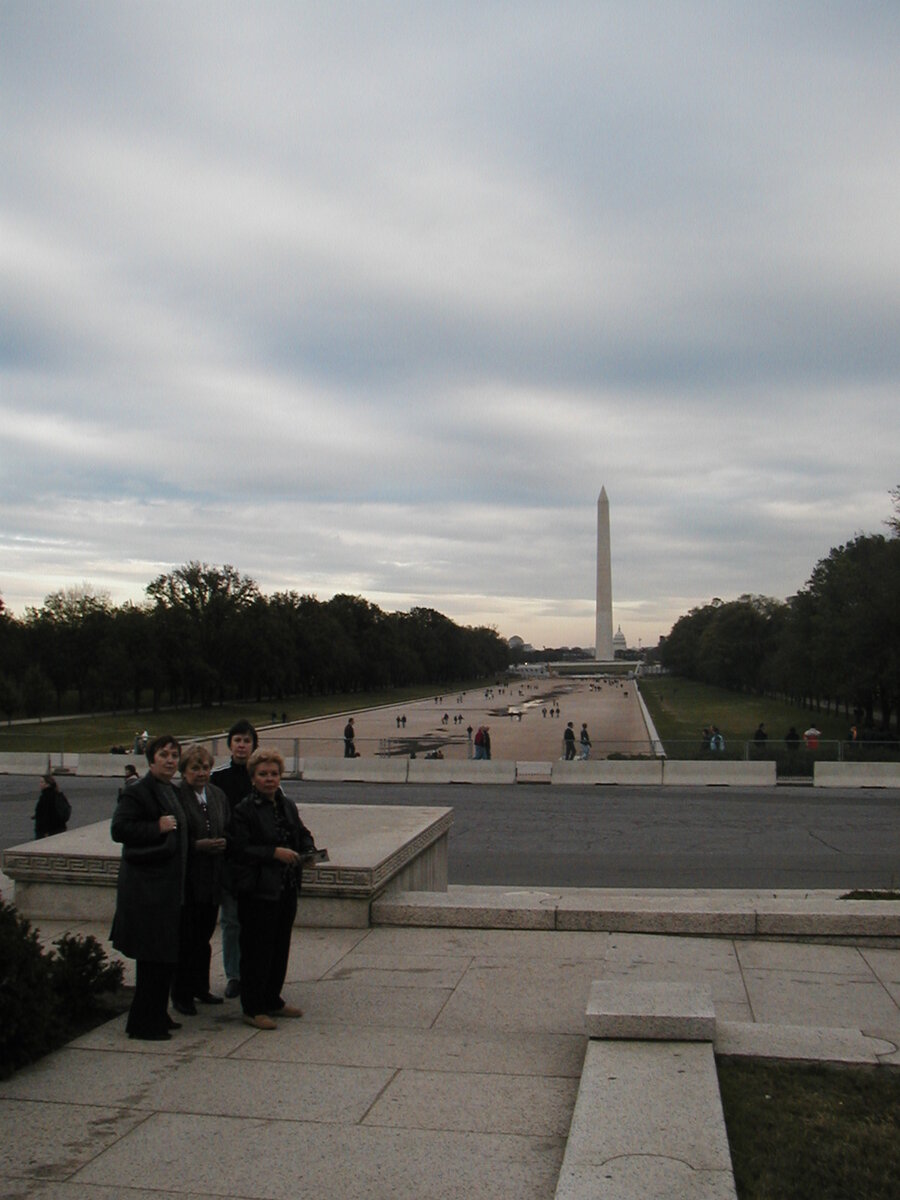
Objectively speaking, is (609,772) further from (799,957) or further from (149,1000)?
(149,1000)

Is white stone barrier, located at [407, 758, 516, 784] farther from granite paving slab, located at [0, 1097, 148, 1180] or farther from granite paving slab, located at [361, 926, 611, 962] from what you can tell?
granite paving slab, located at [0, 1097, 148, 1180]

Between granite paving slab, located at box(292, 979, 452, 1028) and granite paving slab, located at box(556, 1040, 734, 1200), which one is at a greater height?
granite paving slab, located at box(556, 1040, 734, 1200)

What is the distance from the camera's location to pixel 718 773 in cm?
3256

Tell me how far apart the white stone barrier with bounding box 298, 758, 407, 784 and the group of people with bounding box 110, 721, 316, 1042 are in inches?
1058

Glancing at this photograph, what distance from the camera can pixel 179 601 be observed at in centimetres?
9431

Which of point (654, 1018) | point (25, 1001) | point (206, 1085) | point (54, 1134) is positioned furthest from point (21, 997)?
point (654, 1018)

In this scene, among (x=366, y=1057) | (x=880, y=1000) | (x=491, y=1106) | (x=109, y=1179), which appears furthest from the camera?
(x=880, y=1000)

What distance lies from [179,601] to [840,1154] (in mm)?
Result: 93037

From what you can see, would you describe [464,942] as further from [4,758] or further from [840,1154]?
[4,758]

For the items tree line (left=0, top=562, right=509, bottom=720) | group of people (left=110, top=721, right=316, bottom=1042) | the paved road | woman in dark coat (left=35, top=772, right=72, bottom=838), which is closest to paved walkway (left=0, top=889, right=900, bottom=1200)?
group of people (left=110, top=721, right=316, bottom=1042)

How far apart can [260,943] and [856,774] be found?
28.3 m

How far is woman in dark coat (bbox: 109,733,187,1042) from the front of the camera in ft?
20.2

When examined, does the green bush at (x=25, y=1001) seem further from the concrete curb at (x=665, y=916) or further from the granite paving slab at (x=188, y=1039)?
the concrete curb at (x=665, y=916)

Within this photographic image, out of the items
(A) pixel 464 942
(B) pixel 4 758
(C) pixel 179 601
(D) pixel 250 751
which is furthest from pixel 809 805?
(C) pixel 179 601
